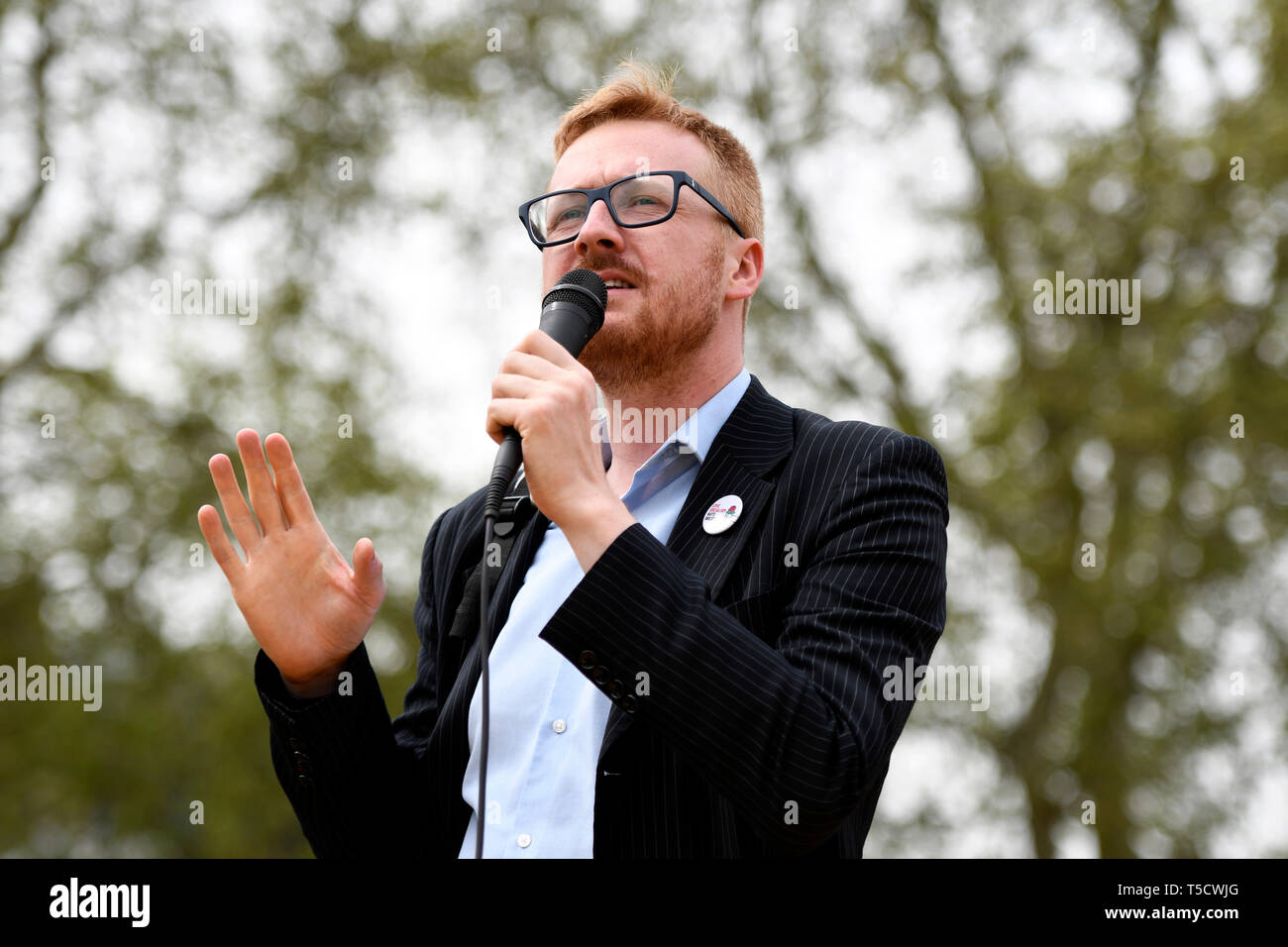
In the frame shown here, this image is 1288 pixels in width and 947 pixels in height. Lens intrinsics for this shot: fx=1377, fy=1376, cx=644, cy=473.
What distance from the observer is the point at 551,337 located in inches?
91.0

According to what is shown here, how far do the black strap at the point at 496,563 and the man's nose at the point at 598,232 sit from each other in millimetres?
486

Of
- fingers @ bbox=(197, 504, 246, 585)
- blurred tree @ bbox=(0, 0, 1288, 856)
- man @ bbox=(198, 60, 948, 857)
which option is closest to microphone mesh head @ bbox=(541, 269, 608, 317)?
man @ bbox=(198, 60, 948, 857)

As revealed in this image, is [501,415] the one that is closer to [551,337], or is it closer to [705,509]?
[551,337]

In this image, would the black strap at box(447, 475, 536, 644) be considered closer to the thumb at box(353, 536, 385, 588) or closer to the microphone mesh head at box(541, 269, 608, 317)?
the thumb at box(353, 536, 385, 588)

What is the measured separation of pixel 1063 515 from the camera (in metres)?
11.1

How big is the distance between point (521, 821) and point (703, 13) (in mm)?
10431

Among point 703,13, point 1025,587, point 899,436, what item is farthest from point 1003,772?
point 899,436

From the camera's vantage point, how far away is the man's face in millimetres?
2709

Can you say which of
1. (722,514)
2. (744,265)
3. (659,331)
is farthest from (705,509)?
(744,265)

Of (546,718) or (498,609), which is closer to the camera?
(546,718)

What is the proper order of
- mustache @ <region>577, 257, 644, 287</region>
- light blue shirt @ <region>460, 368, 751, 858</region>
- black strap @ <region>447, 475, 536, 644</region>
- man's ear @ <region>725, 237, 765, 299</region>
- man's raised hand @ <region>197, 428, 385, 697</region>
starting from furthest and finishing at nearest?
man's ear @ <region>725, 237, 765, 299</region>, mustache @ <region>577, 257, 644, 287</region>, black strap @ <region>447, 475, 536, 644</region>, man's raised hand @ <region>197, 428, 385, 697</region>, light blue shirt @ <region>460, 368, 751, 858</region>

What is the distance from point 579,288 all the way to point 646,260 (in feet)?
0.84
